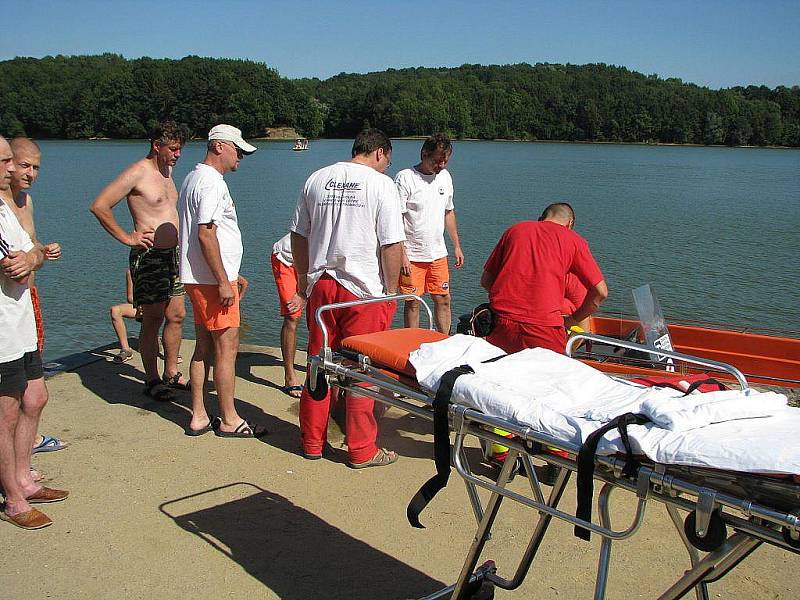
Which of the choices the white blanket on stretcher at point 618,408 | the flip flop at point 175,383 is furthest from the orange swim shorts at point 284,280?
the white blanket on stretcher at point 618,408

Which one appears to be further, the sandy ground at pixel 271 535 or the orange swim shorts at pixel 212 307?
Result: the orange swim shorts at pixel 212 307

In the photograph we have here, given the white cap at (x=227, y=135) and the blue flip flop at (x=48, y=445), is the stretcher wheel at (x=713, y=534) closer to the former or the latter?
the white cap at (x=227, y=135)

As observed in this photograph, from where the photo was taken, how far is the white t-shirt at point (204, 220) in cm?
487

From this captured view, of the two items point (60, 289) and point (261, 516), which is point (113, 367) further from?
point (60, 289)

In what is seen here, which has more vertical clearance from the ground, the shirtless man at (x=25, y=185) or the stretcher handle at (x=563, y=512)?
the shirtless man at (x=25, y=185)

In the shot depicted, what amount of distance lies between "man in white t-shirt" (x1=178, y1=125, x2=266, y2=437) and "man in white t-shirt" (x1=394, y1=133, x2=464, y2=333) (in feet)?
6.92

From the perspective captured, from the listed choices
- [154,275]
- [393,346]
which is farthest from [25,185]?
[393,346]

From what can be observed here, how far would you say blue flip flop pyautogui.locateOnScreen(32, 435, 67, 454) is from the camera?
487cm

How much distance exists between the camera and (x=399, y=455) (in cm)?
507

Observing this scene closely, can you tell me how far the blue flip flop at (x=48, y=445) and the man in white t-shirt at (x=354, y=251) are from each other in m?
1.61

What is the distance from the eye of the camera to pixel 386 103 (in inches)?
3688

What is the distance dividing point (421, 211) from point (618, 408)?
188 inches

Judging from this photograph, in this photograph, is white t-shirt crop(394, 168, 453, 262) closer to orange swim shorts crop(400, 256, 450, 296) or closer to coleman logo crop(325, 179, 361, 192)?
orange swim shorts crop(400, 256, 450, 296)

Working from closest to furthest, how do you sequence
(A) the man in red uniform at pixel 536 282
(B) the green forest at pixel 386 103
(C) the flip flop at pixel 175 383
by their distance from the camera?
(A) the man in red uniform at pixel 536 282, (C) the flip flop at pixel 175 383, (B) the green forest at pixel 386 103
